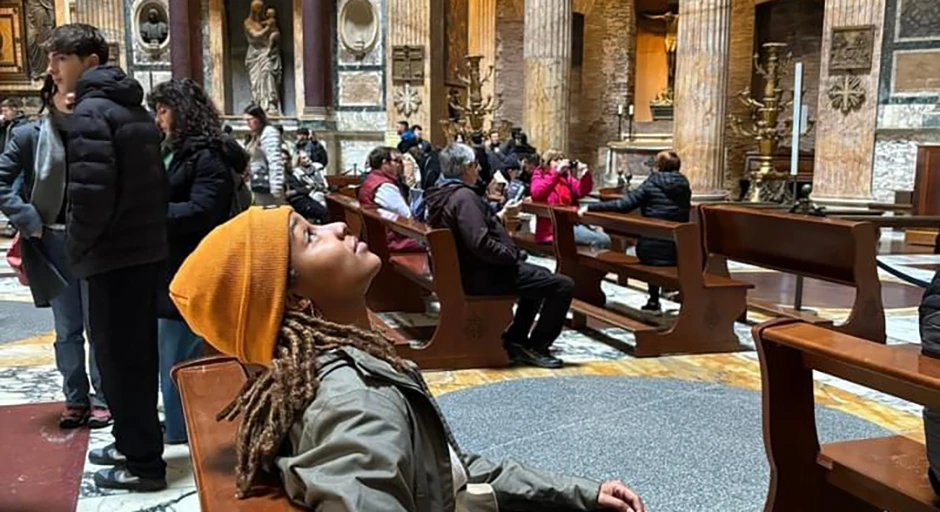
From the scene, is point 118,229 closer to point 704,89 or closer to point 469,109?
point 704,89

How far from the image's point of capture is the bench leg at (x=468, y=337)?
17.2 ft

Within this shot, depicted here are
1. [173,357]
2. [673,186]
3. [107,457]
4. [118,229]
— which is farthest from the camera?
[673,186]

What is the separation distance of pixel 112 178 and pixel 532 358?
3030mm

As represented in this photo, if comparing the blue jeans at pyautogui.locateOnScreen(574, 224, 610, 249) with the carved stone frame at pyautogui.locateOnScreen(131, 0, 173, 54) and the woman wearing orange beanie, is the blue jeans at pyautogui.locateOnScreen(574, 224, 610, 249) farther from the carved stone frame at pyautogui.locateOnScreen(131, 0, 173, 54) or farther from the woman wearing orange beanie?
the carved stone frame at pyautogui.locateOnScreen(131, 0, 173, 54)

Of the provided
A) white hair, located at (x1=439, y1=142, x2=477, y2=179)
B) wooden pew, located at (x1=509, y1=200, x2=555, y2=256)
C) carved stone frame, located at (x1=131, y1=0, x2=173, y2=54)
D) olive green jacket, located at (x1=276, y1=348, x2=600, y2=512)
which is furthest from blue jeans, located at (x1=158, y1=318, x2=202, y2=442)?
carved stone frame, located at (x1=131, y1=0, x2=173, y2=54)

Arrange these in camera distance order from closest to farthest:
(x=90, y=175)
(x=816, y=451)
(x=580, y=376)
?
1. (x=816, y=451)
2. (x=90, y=175)
3. (x=580, y=376)

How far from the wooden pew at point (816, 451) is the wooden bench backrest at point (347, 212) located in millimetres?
4494

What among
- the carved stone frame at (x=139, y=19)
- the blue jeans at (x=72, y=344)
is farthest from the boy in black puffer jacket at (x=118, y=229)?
the carved stone frame at (x=139, y=19)

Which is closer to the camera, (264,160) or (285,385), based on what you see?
(285,385)

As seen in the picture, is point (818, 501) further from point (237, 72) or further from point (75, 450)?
point (237, 72)

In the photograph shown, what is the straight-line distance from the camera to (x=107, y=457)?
3547mm

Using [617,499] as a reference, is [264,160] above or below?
above

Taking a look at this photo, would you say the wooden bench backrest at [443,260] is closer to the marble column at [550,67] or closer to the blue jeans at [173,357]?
the blue jeans at [173,357]

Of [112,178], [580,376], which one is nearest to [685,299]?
[580,376]
